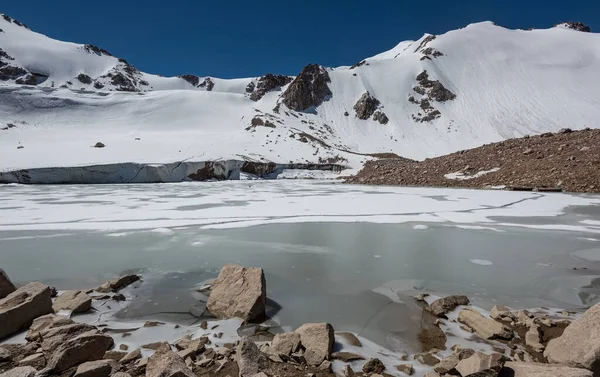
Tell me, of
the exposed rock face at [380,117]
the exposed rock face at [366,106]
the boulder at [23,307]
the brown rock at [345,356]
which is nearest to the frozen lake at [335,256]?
the brown rock at [345,356]

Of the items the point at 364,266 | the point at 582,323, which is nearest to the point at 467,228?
the point at 364,266

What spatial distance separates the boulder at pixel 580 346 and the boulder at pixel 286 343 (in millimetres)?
1652

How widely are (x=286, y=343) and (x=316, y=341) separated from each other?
8.3 inches

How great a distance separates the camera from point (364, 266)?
13.5 feet

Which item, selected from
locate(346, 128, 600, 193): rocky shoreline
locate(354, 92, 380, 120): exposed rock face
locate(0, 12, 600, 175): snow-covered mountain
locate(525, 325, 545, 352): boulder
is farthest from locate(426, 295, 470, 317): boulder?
locate(354, 92, 380, 120): exposed rock face

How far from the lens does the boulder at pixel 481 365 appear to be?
1.74m

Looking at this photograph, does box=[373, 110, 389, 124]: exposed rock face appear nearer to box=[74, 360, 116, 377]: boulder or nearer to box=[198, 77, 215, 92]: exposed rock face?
box=[74, 360, 116, 377]: boulder

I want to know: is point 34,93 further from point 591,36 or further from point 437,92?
point 591,36

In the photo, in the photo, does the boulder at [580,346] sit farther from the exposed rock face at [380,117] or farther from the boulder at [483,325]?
the exposed rock face at [380,117]

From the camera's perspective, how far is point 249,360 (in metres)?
1.97

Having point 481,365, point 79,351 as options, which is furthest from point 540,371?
point 79,351

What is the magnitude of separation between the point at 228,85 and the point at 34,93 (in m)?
71.4

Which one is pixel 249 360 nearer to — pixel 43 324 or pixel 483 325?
pixel 43 324

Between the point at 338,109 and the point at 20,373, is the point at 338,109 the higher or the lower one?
the higher one
